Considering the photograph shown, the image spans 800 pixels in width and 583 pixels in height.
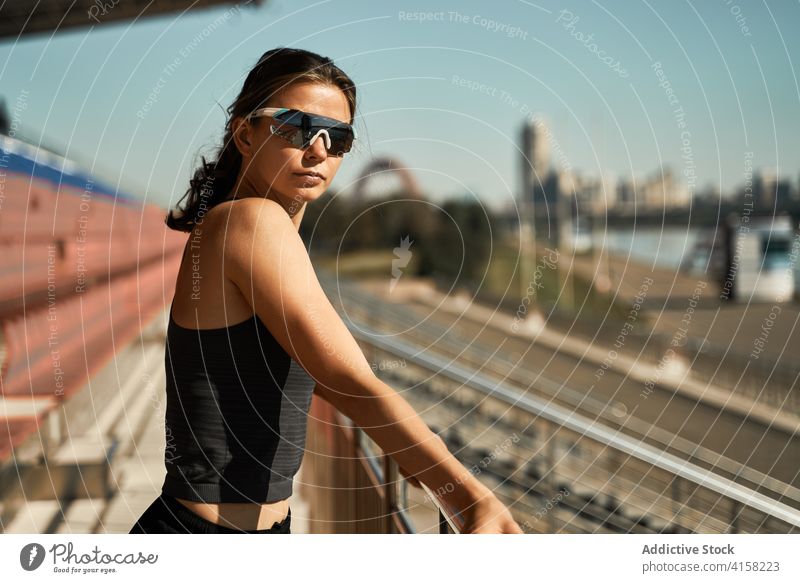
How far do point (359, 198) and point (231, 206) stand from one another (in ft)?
6.01

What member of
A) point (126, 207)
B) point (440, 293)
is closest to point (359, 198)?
point (126, 207)

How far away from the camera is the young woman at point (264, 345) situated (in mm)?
1157

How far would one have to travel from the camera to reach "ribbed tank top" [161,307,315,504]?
1263 mm

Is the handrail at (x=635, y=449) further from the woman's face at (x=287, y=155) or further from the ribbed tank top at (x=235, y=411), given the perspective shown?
the ribbed tank top at (x=235, y=411)

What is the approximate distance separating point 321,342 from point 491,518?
336 millimetres

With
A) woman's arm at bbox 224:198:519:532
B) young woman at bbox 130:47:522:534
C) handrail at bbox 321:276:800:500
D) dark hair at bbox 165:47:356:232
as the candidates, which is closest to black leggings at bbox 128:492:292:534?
young woman at bbox 130:47:522:534

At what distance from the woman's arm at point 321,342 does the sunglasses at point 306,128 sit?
11.6 inches

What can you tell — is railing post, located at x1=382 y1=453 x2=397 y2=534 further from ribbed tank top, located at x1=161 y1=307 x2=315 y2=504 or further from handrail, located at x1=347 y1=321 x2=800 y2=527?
ribbed tank top, located at x1=161 y1=307 x2=315 y2=504

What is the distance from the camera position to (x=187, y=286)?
130 cm

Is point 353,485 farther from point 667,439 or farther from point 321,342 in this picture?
point 667,439

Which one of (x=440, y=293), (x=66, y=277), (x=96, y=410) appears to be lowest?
(x=440, y=293)

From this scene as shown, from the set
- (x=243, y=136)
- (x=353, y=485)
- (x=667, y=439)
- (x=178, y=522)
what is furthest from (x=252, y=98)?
(x=667, y=439)
